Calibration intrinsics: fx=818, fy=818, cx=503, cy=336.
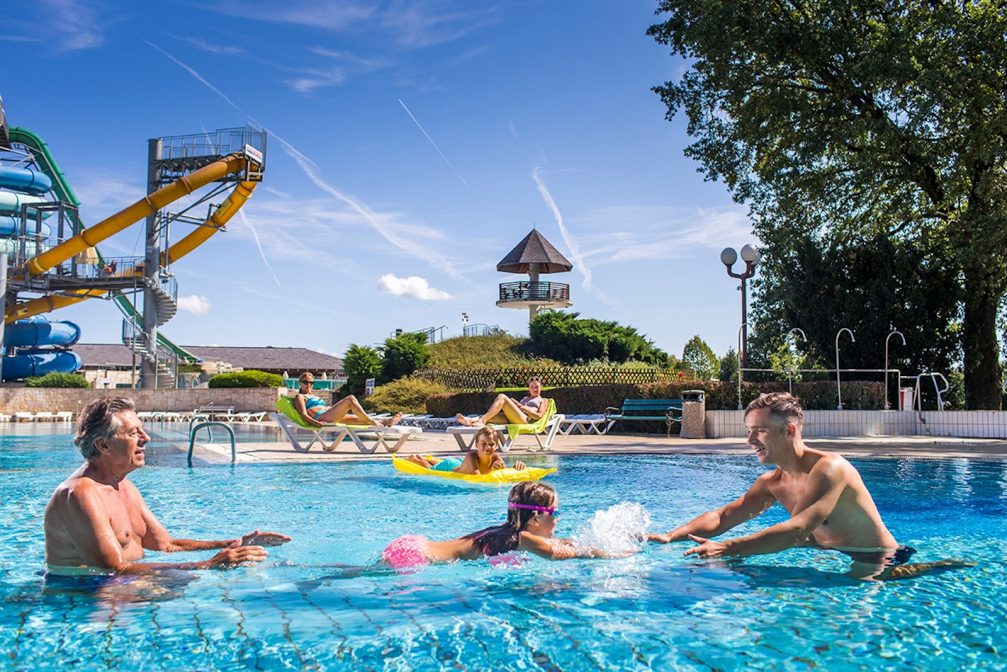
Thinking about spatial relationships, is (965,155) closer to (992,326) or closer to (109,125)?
(992,326)

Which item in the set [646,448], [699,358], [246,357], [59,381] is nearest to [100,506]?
[646,448]

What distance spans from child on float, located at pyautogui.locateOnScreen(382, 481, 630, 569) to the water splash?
0.26m

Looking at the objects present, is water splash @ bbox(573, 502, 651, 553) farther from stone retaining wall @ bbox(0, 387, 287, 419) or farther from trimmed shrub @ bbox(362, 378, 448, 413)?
stone retaining wall @ bbox(0, 387, 287, 419)

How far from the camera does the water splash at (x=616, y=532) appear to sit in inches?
200

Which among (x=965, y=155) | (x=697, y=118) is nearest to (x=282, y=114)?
(x=697, y=118)

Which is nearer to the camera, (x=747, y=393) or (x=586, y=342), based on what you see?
(x=747, y=393)

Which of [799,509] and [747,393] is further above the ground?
[747,393]

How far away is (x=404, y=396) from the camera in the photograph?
28375 millimetres

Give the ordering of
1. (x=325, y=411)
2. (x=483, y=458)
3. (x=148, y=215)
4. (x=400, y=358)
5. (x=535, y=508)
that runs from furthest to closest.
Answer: (x=148, y=215) → (x=400, y=358) → (x=325, y=411) → (x=483, y=458) → (x=535, y=508)

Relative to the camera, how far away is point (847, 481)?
14.2 feet

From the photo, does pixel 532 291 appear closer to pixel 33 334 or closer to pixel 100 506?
pixel 33 334

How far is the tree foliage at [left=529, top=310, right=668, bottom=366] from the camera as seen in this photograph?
35344mm

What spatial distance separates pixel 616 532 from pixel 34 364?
121ft

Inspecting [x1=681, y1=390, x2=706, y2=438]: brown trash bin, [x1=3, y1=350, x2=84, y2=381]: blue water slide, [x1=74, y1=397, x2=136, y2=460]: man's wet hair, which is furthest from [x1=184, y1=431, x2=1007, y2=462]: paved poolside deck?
[x1=3, y1=350, x2=84, y2=381]: blue water slide
